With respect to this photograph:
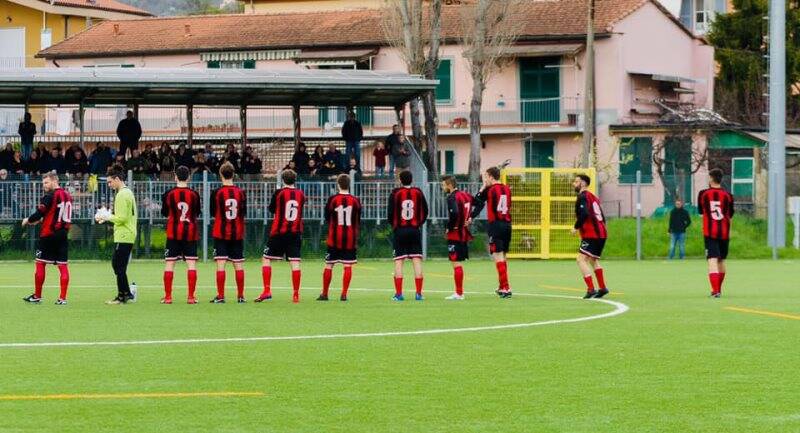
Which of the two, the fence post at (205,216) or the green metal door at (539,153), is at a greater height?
the green metal door at (539,153)

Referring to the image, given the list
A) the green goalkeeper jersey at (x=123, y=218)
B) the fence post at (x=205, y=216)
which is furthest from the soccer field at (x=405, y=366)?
the fence post at (x=205, y=216)

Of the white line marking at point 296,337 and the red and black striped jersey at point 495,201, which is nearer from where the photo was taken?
the white line marking at point 296,337

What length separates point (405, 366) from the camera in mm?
13617

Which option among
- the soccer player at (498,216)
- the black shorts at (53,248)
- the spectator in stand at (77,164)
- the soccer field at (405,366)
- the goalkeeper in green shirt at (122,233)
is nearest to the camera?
the soccer field at (405,366)

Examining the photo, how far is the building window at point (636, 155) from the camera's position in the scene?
60.2 meters

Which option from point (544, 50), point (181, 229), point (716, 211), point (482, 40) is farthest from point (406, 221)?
point (544, 50)

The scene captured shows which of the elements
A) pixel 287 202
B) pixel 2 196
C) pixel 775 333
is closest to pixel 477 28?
pixel 2 196

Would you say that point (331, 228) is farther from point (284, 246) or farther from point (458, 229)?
point (458, 229)

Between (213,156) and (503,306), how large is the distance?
2136cm

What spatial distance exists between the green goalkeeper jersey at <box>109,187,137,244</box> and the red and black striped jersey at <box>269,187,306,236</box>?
2.00 metres

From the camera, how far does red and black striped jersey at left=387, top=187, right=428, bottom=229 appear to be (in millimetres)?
22797

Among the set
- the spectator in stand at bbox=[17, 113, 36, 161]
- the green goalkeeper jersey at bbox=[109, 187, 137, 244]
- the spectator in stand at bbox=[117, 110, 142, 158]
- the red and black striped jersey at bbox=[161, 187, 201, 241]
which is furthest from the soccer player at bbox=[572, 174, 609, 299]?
the spectator in stand at bbox=[17, 113, 36, 161]

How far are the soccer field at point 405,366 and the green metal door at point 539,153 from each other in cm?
3870

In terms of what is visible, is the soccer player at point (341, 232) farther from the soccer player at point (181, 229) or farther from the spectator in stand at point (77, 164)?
the spectator in stand at point (77, 164)
